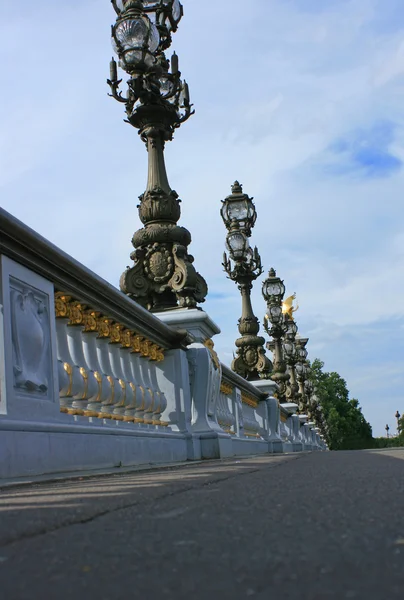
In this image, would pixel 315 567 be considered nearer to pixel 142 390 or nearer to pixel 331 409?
pixel 142 390

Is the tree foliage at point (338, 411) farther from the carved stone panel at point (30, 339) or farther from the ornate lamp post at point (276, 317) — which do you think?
the carved stone panel at point (30, 339)

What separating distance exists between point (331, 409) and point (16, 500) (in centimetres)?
10901

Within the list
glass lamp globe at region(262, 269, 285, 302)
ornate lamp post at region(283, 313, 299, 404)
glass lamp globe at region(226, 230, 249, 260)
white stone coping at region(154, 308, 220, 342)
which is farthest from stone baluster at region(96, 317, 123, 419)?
ornate lamp post at region(283, 313, 299, 404)

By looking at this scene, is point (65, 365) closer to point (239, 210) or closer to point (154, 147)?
point (154, 147)

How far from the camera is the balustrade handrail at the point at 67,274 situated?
5.00m

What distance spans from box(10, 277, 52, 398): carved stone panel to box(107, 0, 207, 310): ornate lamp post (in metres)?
4.06

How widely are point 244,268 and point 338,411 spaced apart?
98.6m

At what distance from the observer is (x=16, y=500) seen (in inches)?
127

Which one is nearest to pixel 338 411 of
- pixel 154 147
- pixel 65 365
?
pixel 154 147

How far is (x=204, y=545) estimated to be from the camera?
6.37 feet

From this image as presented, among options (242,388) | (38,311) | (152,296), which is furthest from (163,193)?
(242,388)

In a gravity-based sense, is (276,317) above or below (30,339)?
above

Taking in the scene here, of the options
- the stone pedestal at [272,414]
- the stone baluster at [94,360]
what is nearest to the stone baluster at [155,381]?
the stone baluster at [94,360]

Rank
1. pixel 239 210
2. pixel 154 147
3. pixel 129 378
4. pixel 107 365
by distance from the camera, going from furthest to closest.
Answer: pixel 239 210 < pixel 154 147 < pixel 129 378 < pixel 107 365
